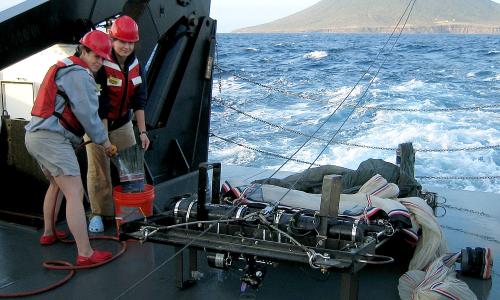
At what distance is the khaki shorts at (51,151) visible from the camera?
366cm

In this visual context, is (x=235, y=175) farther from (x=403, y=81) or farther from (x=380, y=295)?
(x=403, y=81)

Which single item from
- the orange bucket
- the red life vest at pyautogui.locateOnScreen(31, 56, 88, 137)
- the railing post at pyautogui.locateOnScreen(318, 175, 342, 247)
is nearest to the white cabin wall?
the orange bucket

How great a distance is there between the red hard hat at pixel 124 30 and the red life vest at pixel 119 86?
0.23 meters

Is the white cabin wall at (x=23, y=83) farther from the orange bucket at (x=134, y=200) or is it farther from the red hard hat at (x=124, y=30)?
the orange bucket at (x=134, y=200)

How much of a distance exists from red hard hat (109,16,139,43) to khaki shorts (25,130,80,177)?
91cm

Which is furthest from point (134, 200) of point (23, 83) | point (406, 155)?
point (406, 155)

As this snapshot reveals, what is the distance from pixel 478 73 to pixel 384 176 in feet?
55.4

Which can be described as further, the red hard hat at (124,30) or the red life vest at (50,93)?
the red hard hat at (124,30)

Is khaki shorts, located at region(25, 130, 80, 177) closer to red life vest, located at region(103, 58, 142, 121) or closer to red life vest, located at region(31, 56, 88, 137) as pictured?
red life vest, located at region(31, 56, 88, 137)

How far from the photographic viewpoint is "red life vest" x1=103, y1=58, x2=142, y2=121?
430 cm

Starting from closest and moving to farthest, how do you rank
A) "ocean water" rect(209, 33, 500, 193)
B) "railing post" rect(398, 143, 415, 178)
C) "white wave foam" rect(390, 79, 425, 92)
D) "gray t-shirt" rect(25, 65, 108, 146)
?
"gray t-shirt" rect(25, 65, 108, 146) → "railing post" rect(398, 143, 415, 178) → "ocean water" rect(209, 33, 500, 193) → "white wave foam" rect(390, 79, 425, 92)

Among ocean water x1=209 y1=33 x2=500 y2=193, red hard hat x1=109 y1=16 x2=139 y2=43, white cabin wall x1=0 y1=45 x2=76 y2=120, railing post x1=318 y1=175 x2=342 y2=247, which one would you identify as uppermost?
red hard hat x1=109 y1=16 x2=139 y2=43

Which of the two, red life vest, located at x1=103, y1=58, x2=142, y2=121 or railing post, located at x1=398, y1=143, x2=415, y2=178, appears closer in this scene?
red life vest, located at x1=103, y1=58, x2=142, y2=121

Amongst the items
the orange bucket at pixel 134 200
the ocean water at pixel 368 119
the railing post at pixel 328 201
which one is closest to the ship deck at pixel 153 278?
the orange bucket at pixel 134 200
